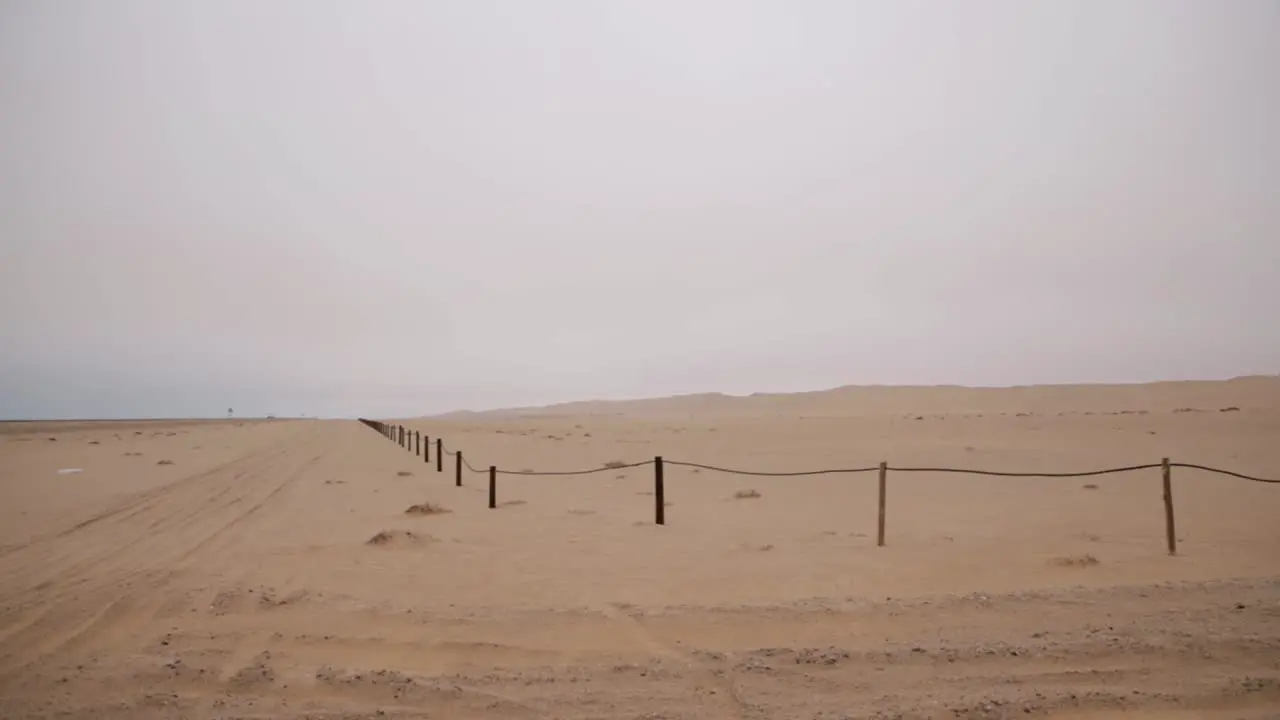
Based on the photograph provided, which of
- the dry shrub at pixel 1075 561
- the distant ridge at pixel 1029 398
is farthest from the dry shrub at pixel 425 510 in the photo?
the distant ridge at pixel 1029 398

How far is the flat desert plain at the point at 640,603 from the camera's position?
19.5 feet

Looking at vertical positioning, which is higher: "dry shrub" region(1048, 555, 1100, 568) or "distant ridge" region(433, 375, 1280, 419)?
"distant ridge" region(433, 375, 1280, 419)

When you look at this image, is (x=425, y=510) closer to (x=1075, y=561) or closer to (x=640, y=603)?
(x=640, y=603)

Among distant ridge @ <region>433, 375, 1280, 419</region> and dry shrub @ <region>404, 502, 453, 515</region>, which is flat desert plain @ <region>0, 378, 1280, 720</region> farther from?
distant ridge @ <region>433, 375, 1280, 419</region>

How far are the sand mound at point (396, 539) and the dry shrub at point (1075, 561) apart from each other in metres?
8.90

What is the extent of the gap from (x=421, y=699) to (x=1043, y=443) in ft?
109

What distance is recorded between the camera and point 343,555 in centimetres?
1102

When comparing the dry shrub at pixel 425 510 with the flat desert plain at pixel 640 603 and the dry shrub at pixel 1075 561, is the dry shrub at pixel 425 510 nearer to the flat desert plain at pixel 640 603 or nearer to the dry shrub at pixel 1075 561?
the flat desert plain at pixel 640 603

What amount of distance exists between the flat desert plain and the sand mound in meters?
0.05

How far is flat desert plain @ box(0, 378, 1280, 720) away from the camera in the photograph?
5.95 meters

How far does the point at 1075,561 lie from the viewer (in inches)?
391

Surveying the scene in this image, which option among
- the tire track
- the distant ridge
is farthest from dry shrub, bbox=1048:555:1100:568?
the distant ridge

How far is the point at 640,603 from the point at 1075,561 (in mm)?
5778

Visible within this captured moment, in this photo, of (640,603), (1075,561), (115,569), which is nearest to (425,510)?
(115,569)
